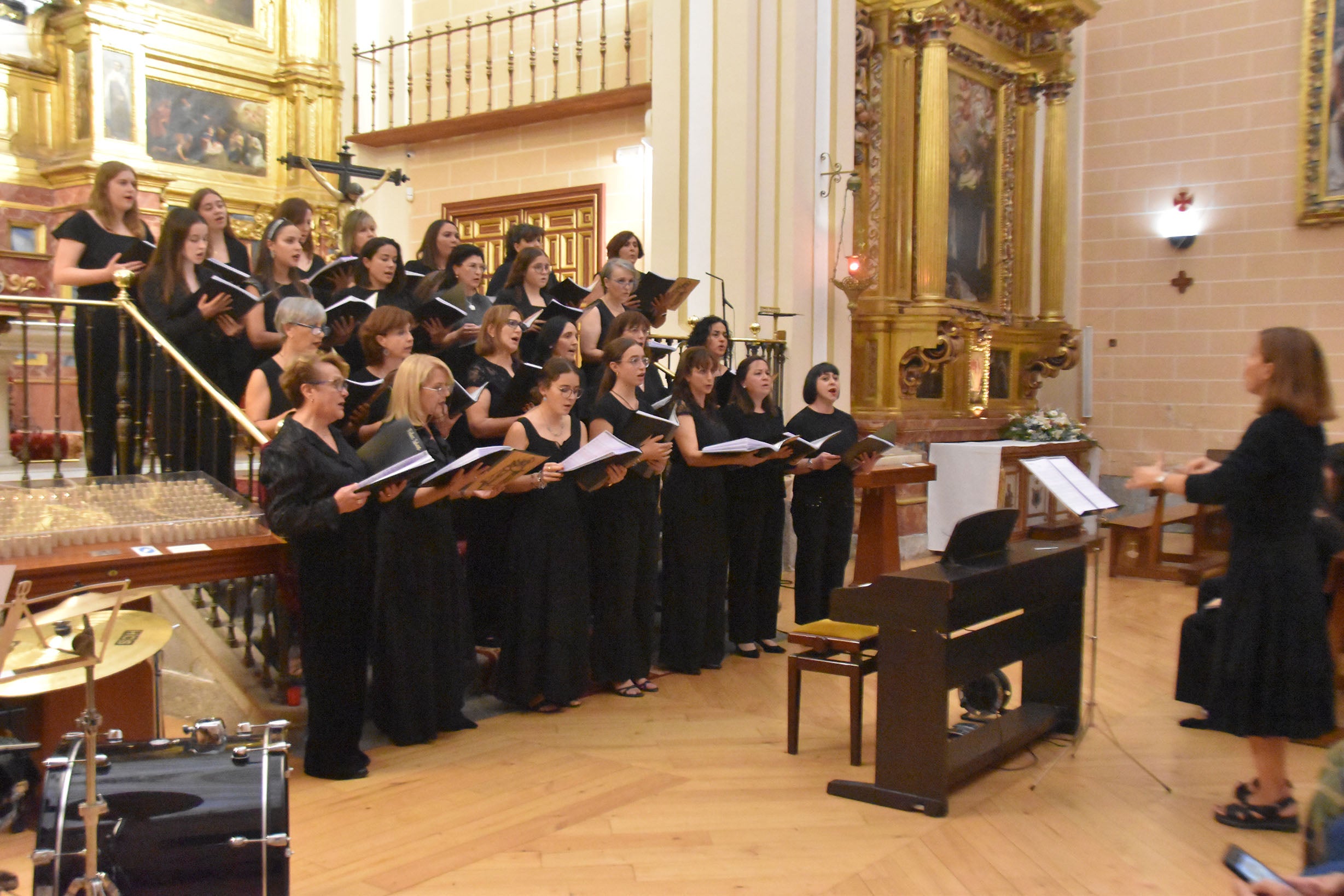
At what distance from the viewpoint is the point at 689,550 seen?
5.46 metres

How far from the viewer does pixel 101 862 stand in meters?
2.37

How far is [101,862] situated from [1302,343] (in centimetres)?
343

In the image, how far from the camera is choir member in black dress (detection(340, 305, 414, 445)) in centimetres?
446

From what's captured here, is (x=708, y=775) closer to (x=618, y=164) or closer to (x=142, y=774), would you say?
(x=142, y=774)

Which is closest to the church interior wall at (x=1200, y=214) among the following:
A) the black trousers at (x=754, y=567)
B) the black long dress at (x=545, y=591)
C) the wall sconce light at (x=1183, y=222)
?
the wall sconce light at (x=1183, y=222)

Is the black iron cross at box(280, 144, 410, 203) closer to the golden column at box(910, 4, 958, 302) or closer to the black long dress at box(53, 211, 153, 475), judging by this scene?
the black long dress at box(53, 211, 153, 475)

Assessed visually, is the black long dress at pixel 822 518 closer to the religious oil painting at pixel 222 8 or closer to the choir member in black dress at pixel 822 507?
the choir member in black dress at pixel 822 507

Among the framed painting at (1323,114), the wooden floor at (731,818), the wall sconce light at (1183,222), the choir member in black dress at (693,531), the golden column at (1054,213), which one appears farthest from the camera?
the golden column at (1054,213)

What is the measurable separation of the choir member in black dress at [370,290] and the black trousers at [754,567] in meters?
1.93

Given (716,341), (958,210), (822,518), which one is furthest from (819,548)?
(958,210)

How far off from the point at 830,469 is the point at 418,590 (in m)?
2.57

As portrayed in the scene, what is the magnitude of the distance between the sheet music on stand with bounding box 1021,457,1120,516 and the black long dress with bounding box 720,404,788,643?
174 cm

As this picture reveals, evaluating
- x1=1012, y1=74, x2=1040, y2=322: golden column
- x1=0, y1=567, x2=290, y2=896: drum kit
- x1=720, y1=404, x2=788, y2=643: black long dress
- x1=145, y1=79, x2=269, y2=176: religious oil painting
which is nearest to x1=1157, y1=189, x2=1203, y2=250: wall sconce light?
x1=1012, y1=74, x2=1040, y2=322: golden column

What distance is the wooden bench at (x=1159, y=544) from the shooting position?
8.05m
